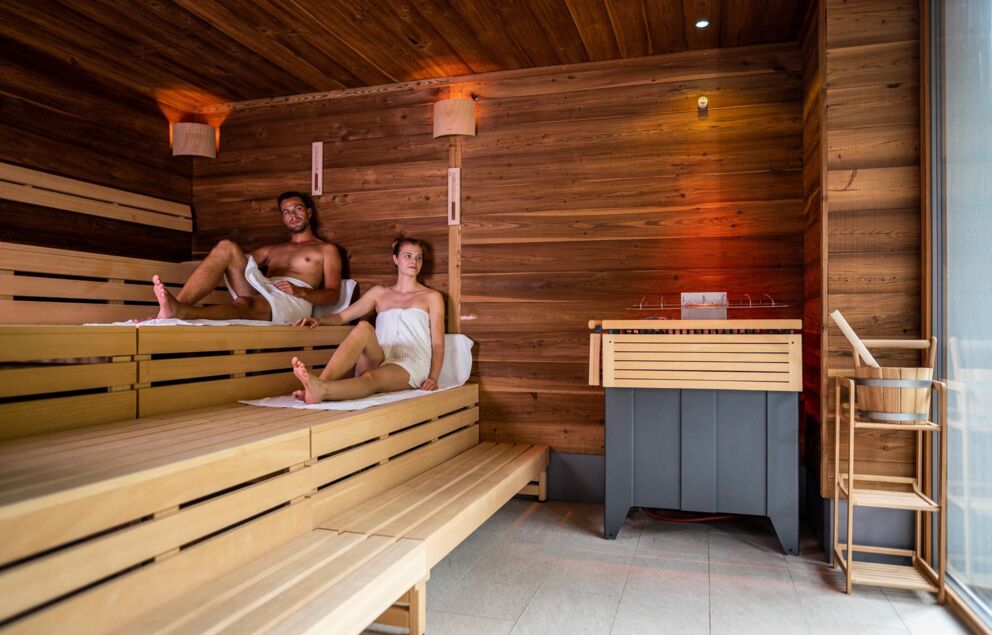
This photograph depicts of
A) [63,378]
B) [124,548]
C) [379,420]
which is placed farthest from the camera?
[379,420]

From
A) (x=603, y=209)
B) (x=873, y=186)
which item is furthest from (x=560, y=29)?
(x=873, y=186)

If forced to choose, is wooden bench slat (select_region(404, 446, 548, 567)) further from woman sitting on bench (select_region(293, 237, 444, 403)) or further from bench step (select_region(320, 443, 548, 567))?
woman sitting on bench (select_region(293, 237, 444, 403))

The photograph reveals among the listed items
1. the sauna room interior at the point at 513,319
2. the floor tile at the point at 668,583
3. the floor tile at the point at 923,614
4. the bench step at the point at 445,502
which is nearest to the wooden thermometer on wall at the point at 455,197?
the sauna room interior at the point at 513,319

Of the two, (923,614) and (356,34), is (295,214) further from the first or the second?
(923,614)

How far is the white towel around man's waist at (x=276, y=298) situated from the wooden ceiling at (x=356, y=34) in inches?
43.1

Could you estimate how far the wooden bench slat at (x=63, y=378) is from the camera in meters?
2.07

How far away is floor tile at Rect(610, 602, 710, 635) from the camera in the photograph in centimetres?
206

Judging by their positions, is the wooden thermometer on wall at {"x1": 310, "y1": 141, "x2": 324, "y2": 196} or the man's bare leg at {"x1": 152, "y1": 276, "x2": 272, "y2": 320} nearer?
the man's bare leg at {"x1": 152, "y1": 276, "x2": 272, "y2": 320}

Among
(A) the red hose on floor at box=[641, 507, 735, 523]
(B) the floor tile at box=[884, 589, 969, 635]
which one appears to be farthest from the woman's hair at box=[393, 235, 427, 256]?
(B) the floor tile at box=[884, 589, 969, 635]

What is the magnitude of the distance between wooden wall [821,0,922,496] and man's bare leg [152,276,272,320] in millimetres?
2664

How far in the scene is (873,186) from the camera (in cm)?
260

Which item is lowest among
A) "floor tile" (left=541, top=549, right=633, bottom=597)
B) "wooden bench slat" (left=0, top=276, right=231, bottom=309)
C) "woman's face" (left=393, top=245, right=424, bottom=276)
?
"floor tile" (left=541, top=549, right=633, bottom=597)

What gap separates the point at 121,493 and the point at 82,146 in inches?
118

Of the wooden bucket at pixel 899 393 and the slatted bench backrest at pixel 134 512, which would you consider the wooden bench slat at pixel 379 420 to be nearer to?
the slatted bench backrest at pixel 134 512
